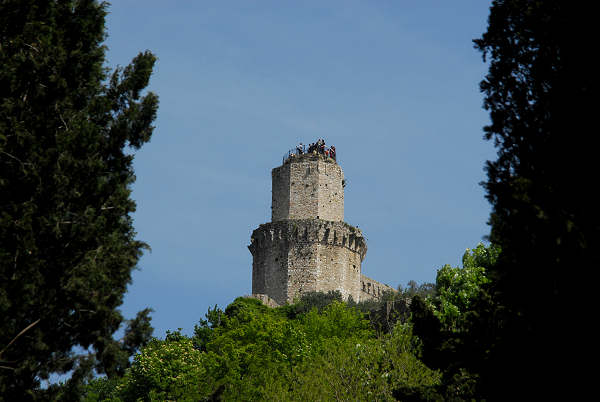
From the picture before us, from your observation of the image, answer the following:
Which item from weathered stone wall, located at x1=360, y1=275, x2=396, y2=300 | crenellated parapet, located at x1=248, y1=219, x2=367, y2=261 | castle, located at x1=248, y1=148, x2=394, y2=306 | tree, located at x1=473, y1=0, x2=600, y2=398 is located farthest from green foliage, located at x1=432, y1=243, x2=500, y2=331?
weathered stone wall, located at x1=360, y1=275, x2=396, y2=300

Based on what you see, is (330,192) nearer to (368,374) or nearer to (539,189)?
(368,374)

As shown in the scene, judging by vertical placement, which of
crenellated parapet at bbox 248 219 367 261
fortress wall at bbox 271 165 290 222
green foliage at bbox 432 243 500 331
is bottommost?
green foliage at bbox 432 243 500 331

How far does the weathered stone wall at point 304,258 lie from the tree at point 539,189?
234 ft

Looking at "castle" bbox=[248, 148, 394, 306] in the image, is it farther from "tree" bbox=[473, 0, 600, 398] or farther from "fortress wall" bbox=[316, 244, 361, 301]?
"tree" bbox=[473, 0, 600, 398]

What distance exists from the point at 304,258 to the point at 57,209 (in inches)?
2840

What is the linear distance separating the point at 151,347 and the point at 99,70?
37.3 m

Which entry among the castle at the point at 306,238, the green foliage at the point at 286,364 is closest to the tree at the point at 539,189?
the green foliage at the point at 286,364

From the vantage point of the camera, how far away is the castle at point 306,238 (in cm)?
9231

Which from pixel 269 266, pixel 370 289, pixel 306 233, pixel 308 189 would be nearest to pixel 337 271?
pixel 306 233

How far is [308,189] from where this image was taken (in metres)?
95.2

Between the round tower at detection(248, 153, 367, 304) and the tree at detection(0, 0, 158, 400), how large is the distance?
223 ft

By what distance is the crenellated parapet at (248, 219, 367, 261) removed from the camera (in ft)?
307

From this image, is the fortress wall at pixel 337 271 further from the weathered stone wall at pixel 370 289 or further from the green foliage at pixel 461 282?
the green foliage at pixel 461 282

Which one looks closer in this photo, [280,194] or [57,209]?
[57,209]
